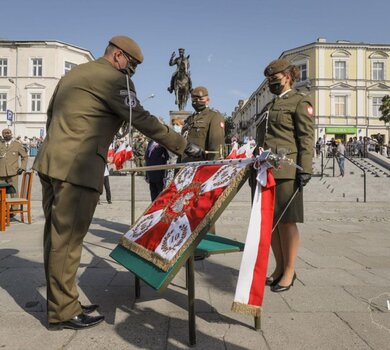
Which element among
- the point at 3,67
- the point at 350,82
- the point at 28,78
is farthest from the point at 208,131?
the point at 3,67

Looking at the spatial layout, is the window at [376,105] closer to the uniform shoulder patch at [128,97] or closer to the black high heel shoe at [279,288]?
the black high heel shoe at [279,288]

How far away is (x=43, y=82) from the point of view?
1913 inches

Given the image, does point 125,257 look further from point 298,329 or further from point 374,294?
point 374,294

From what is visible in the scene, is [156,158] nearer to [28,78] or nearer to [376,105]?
[28,78]

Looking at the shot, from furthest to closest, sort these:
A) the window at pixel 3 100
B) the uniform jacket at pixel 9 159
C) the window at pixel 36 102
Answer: the window at pixel 3 100, the window at pixel 36 102, the uniform jacket at pixel 9 159

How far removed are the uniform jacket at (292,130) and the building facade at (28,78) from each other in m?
49.2

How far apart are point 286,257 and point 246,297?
1263 mm

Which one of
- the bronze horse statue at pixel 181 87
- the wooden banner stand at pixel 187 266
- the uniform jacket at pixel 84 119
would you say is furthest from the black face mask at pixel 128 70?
the bronze horse statue at pixel 181 87

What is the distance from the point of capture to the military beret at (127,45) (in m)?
2.74

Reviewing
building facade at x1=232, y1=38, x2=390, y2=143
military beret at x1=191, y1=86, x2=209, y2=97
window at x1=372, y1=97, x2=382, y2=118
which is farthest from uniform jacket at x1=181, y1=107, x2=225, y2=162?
window at x1=372, y1=97, x2=382, y2=118

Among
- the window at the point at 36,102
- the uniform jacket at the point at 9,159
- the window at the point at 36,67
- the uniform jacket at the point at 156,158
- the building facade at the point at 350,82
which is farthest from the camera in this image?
the building facade at the point at 350,82

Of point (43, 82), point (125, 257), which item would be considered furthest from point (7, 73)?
point (125, 257)

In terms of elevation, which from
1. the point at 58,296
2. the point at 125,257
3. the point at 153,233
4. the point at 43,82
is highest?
the point at 43,82

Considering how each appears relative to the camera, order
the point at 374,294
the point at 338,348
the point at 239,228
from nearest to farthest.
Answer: the point at 338,348
the point at 374,294
the point at 239,228
